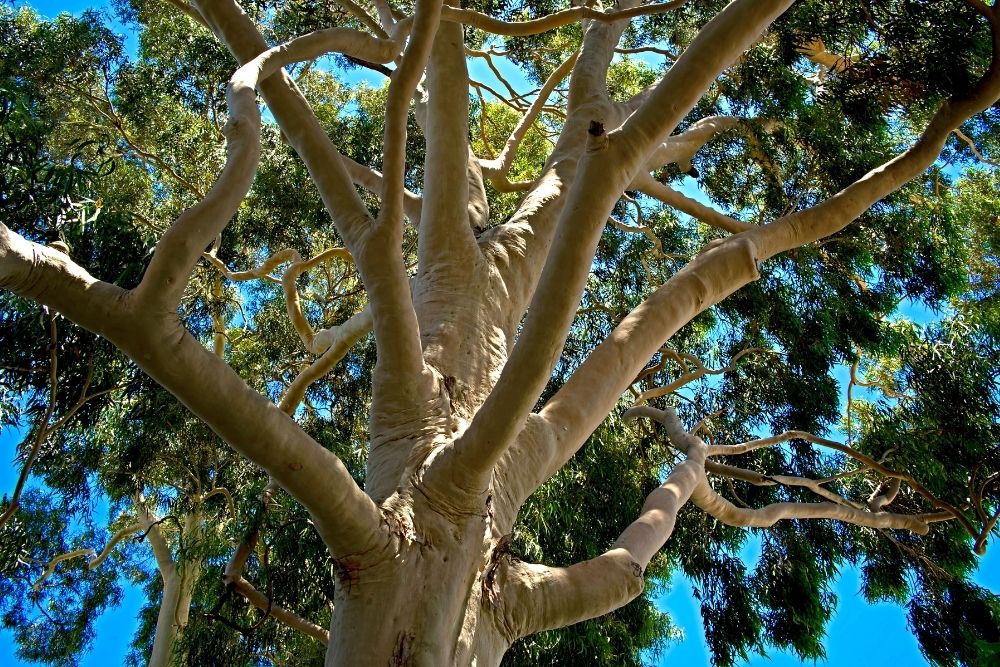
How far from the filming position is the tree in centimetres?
163

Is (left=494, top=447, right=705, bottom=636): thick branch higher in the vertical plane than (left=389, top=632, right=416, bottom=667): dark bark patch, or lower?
higher

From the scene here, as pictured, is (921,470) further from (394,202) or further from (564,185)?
(394,202)

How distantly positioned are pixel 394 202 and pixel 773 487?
394 centimetres

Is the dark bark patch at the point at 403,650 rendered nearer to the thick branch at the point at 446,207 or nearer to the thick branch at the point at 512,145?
the thick branch at the point at 446,207

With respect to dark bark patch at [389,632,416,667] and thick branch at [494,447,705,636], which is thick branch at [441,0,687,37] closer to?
thick branch at [494,447,705,636]

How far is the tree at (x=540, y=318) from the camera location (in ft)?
5.34

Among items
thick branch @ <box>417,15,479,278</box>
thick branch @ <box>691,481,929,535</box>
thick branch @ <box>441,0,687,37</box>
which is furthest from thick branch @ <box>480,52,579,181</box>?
thick branch @ <box>691,481,929,535</box>

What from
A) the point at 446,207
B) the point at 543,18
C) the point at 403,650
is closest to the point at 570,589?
the point at 403,650

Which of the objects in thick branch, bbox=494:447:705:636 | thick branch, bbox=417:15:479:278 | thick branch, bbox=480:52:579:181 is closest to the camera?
thick branch, bbox=494:447:705:636

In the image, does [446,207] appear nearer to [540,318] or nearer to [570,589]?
[540,318]

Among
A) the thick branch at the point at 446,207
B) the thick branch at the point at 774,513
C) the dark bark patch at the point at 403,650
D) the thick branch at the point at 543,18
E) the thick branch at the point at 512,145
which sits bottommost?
the dark bark patch at the point at 403,650

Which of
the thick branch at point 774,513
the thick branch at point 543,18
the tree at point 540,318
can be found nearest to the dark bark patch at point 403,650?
the tree at point 540,318

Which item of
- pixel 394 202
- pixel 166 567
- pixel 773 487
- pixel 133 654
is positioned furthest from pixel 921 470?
pixel 133 654

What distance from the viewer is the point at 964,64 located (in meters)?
3.29
